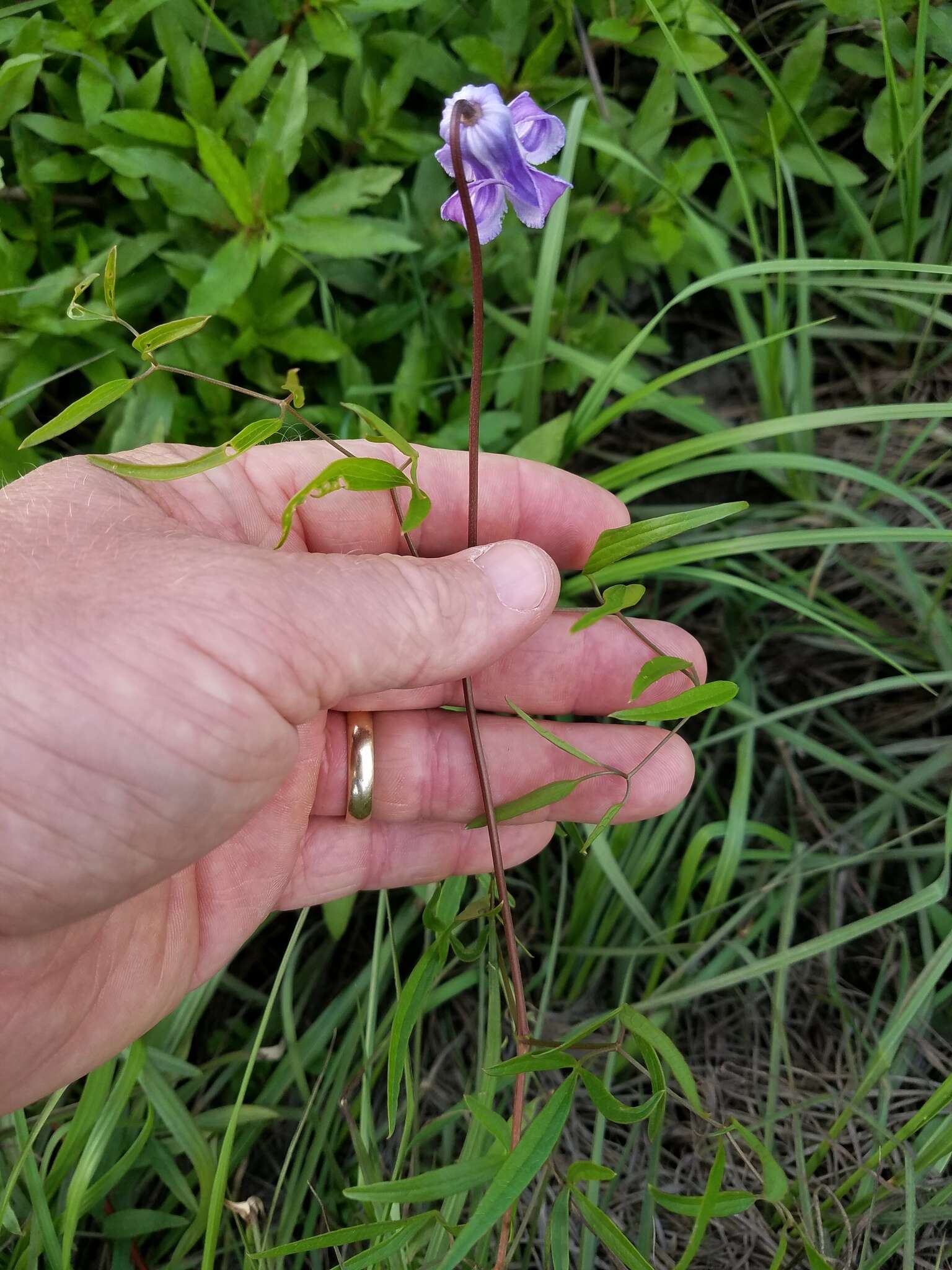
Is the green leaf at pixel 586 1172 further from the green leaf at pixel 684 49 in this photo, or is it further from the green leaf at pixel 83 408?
the green leaf at pixel 684 49

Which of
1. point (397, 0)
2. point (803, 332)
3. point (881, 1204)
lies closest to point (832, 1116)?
point (881, 1204)

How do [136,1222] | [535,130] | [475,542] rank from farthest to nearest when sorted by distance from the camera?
[136,1222] < [475,542] < [535,130]

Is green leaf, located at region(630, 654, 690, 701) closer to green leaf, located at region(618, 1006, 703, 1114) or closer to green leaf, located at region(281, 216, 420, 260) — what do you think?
green leaf, located at region(618, 1006, 703, 1114)

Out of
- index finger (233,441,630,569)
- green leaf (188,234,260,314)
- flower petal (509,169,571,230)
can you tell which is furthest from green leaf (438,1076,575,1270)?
green leaf (188,234,260,314)

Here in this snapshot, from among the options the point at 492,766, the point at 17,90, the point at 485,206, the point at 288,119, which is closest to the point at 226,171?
the point at 288,119

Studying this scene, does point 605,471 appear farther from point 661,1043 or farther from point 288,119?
point 661,1043

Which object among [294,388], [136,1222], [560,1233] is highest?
[294,388]
